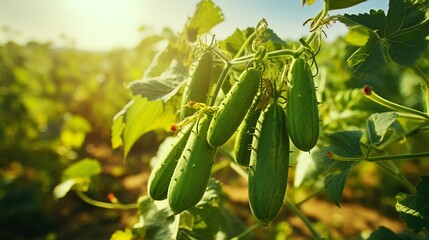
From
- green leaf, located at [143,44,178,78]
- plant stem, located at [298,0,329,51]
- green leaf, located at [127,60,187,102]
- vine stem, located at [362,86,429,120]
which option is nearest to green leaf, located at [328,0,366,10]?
plant stem, located at [298,0,329,51]

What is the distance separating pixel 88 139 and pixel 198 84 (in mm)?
9571

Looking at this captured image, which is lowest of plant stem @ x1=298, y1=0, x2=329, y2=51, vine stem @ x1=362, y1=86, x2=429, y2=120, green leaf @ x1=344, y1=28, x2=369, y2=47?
vine stem @ x1=362, y1=86, x2=429, y2=120

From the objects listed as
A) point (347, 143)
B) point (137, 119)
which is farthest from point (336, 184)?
point (137, 119)

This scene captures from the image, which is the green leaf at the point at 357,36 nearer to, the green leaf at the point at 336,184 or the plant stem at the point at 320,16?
the plant stem at the point at 320,16

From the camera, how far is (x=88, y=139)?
34.9 ft

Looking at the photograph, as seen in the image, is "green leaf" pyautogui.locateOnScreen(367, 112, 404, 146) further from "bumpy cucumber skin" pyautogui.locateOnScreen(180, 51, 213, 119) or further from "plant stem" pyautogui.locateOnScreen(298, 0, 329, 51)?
"bumpy cucumber skin" pyautogui.locateOnScreen(180, 51, 213, 119)

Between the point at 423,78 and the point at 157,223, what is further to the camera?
the point at 157,223

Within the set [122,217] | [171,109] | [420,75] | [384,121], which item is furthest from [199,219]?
[122,217]

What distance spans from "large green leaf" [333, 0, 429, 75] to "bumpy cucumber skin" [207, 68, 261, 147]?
507 mm

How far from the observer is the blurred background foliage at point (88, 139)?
14.4 ft

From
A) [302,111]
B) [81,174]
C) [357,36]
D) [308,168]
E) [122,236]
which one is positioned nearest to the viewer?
[302,111]

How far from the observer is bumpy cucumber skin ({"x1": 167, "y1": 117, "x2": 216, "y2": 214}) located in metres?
1.44

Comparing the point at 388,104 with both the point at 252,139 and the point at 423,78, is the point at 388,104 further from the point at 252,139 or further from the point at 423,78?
the point at 252,139

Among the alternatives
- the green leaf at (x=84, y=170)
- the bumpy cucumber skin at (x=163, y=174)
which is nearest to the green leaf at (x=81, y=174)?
the green leaf at (x=84, y=170)
